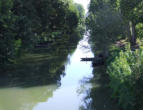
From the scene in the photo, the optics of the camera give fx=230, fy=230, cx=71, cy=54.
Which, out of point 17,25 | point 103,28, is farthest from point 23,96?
point 103,28

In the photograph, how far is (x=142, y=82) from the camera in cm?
695

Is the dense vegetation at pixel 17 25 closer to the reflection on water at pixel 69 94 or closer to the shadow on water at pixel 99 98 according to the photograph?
the reflection on water at pixel 69 94

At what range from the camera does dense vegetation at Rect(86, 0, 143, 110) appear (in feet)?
23.0

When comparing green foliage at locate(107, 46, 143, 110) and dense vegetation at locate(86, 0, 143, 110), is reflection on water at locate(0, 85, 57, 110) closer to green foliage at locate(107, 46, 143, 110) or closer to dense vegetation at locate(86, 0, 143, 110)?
dense vegetation at locate(86, 0, 143, 110)

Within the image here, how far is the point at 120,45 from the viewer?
60.5 feet

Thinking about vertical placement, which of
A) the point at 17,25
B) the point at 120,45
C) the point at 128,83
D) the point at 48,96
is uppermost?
the point at 17,25

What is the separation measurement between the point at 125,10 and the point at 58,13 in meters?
12.5

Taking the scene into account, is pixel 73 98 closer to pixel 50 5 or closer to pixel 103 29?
pixel 103 29

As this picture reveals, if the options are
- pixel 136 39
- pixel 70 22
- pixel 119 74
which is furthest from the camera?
pixel 70 22

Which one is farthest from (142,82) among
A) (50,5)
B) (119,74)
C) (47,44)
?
(47,44)

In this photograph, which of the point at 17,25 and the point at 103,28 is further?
the point at 103,28

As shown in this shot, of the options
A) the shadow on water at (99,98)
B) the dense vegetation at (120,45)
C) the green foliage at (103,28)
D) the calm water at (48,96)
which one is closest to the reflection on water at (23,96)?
the calm water at (48,96)

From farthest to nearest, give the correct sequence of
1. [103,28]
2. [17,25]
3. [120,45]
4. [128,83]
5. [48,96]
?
[120,45], [103,28], [17,25], [48,96], [128,83]

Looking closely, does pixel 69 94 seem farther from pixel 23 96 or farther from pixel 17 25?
pixel 17 25
